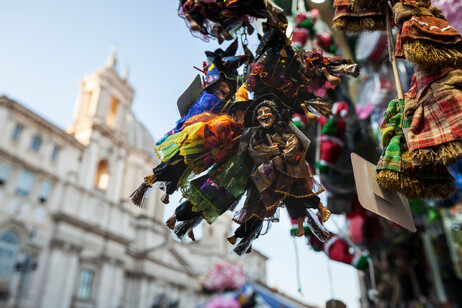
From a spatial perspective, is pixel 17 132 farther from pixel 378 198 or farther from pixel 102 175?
pixel 378 198

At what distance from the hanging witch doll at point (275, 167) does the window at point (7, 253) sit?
15625mm

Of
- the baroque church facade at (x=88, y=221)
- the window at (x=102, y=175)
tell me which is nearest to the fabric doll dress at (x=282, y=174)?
the baroque church facade at (x=88, y=221)

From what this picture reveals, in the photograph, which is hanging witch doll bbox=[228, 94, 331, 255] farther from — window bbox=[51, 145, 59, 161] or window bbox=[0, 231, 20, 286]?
window bbox=[51, 145, 59, 161]

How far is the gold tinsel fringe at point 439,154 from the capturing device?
Result: 1.54 m

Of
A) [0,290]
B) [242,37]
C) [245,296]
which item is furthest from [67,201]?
[242,37]

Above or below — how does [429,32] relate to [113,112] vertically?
below

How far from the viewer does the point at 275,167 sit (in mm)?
1884

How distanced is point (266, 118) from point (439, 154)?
89 centimetres

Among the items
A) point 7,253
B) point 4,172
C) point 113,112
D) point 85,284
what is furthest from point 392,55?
point 113,112

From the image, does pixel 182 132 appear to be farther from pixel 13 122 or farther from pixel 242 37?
pixel 13 122

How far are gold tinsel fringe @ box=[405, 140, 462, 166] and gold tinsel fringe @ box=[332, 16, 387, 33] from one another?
106 cm

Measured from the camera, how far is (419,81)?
181cm

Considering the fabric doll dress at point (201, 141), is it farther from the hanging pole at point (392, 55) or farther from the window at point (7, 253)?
the window at point (7, 253)

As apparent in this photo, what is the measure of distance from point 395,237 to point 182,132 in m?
8.37
